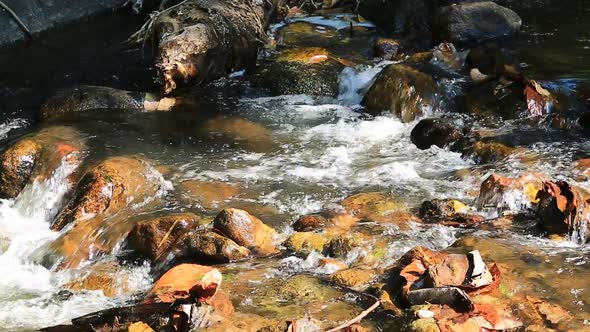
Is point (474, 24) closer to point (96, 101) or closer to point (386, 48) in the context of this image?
point (386, 48)

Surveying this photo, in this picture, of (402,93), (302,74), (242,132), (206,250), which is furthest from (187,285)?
(302,74)

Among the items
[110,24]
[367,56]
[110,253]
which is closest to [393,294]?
[110,253]

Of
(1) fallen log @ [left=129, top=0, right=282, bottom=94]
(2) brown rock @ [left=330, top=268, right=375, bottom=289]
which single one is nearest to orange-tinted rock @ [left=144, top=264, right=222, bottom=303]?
(2) brown rock @ [left=330, top=268, right=375, bottom=289]

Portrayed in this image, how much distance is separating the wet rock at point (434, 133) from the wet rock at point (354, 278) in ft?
9.98

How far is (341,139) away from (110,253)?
3105 mm

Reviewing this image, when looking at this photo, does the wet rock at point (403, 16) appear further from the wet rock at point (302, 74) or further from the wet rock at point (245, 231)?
the wet rock at point (245, 231)

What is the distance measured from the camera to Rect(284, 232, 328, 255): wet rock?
4.65m

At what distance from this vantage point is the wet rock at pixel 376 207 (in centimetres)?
512

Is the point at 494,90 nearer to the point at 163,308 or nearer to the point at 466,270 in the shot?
the point at 466,270

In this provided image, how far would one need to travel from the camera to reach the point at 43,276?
16.5ft

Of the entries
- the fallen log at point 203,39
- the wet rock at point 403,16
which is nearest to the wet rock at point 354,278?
the fallen log at point 203,39

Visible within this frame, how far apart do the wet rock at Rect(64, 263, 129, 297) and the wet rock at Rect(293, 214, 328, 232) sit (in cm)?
140

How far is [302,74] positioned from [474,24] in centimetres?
326

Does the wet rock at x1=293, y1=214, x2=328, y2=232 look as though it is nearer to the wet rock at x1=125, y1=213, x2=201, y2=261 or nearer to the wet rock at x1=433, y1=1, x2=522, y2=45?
the wet rock at x1=125, y1=213, x2=201, y2=261
